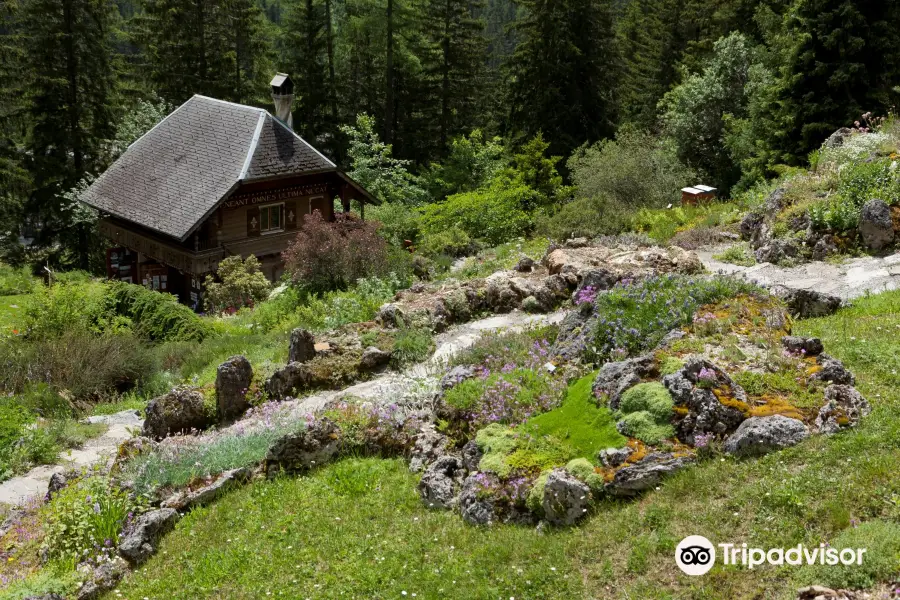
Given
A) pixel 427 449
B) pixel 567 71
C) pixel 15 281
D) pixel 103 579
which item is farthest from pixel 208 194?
pixel 567 71

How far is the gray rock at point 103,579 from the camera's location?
745 centimetres

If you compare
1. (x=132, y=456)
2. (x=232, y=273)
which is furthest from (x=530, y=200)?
(x=132, y=456)

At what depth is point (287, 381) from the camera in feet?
37.2

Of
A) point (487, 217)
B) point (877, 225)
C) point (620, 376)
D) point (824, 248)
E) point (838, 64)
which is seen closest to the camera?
point (620, 376)

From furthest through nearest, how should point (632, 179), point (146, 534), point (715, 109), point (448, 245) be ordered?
point (715, 109), point (632, 179), point (448, 245), point (146, 534)

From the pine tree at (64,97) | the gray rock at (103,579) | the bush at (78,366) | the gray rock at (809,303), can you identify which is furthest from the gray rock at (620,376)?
the pine tree at (64,97)

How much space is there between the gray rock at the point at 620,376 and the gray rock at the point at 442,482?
5.35 feet

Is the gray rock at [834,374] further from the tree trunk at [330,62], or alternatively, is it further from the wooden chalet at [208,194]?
the tree trunk at [330,62]

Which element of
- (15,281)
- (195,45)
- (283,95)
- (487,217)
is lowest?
(15,281)

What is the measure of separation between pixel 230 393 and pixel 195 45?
38948mm

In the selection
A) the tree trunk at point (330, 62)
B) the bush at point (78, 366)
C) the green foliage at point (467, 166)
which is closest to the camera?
the bush at point (78, 366)

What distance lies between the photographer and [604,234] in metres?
20.0

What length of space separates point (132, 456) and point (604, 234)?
44.0ft

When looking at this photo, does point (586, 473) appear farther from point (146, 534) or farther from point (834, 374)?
point (146, 534)
